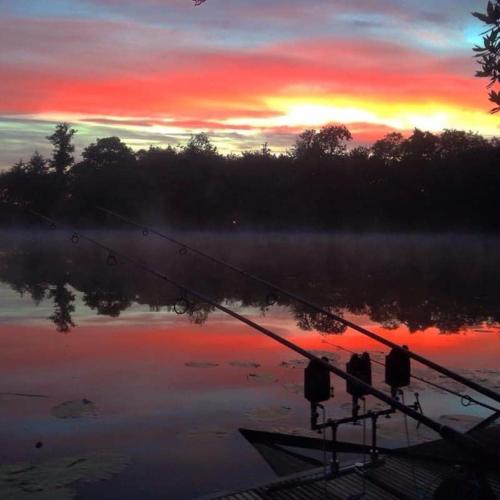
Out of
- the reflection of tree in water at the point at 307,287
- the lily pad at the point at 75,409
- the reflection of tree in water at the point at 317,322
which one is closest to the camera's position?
the lily pad at the point at 75,409

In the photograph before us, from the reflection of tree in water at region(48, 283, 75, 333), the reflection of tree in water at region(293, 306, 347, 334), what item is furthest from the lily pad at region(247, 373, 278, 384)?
the reflection of tree in water at region(48, 283, 75, 333)

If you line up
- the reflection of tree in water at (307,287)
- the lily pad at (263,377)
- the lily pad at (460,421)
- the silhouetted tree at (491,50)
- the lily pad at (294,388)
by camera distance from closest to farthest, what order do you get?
the silhouetted tree at (491,50) → the lily pad at (460,421) → the lily pad at (294,388) → the lily pad at (263,377) → the reflection of tree in water at (307,287)

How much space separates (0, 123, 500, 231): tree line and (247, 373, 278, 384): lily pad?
3841 centimetres

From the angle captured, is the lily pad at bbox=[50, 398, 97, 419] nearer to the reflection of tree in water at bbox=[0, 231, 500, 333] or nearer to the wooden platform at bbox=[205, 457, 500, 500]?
the wooden platform at bbox=[205, 457, 500, 500]

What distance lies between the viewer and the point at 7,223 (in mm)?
46094

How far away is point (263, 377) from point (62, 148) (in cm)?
4860

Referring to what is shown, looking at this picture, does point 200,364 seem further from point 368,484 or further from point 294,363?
point 368,484

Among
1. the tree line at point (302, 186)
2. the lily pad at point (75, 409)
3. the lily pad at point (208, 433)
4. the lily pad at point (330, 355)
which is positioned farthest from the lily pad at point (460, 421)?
the tree line at point (302, 186)

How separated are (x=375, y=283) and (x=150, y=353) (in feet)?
35.0

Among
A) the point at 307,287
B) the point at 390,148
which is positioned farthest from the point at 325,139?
the point at 307,287

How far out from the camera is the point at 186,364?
303 inches

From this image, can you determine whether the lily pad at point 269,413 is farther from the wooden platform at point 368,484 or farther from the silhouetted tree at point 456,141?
the silhouetted tree at point 456,141

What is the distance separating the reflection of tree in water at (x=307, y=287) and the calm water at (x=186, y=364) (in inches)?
3.2

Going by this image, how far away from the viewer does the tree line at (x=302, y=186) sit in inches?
1791
